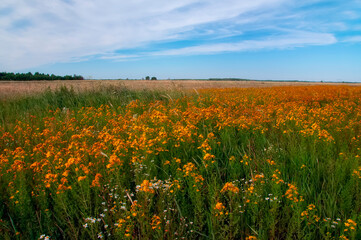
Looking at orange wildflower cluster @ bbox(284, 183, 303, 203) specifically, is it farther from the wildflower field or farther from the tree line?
the tree line

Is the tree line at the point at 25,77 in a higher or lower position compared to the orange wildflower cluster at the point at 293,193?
higher

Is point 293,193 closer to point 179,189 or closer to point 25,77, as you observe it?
point 179,189

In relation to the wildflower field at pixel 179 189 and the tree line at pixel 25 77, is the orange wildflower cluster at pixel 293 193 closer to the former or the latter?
the wildflower field at pixel 179 189

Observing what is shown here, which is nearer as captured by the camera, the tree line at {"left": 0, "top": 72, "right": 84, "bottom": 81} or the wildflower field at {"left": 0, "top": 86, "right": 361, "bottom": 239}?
the wildflower field at {"left": 0, "top": 86, "right": 361, "bottom": 239}

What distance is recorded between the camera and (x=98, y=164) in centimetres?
312

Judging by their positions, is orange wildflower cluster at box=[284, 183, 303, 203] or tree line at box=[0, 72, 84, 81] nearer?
orange wildflower cluster at box=[284, 183, 303, 203]

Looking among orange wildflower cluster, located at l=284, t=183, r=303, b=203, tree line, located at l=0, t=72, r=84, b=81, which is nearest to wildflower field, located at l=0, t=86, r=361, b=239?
orange wildflower cluster, located at l=284, t=183, r=303, b=203

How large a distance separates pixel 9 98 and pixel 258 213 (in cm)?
1279

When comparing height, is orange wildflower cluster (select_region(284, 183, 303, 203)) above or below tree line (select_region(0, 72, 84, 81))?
below

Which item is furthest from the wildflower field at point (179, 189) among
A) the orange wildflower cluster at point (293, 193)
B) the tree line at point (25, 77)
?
the tree line at point (25, 77)

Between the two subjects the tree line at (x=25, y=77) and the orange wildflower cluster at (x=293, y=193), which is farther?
the tree line at (x=25, y=77)

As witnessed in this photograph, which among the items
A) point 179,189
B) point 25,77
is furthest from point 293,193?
point 25,77

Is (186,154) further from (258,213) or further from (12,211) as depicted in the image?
(12,211)

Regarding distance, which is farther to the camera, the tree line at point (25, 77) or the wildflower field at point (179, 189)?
the tree line at point (25, 77)
